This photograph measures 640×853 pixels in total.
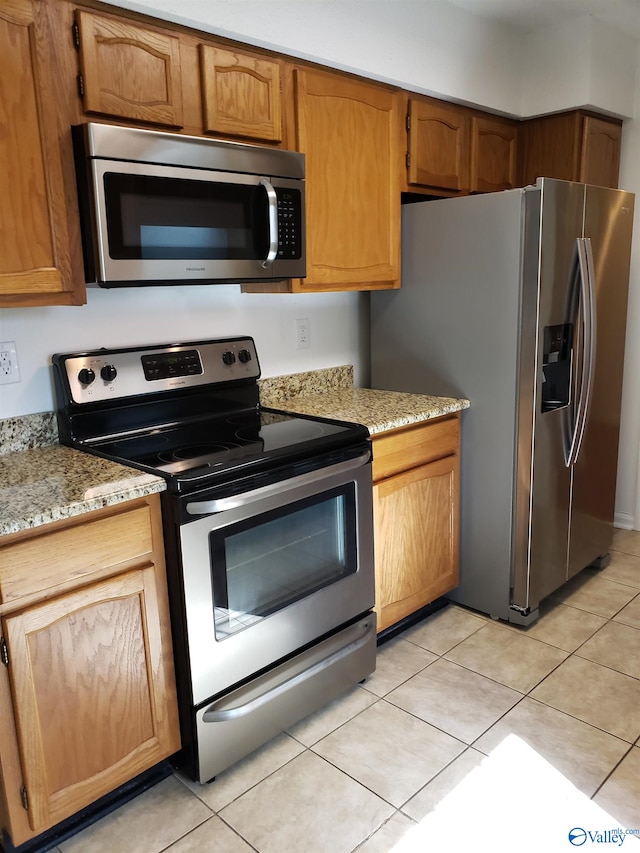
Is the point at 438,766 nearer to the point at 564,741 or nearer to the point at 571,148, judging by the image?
the point at 564,741

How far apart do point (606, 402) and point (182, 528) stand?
202cm

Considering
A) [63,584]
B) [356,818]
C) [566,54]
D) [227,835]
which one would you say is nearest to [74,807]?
[227,835]

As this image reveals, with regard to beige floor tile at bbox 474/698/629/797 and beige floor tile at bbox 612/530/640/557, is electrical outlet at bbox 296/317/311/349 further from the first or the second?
beige floor tile at bbox 612/530/640/557

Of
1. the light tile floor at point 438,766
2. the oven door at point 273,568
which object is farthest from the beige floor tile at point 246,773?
the oven door at point 273,568

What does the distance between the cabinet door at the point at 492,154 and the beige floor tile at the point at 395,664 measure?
6.34 ft

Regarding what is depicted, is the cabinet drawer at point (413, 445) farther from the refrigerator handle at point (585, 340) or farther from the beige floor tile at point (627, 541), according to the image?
the beige floor tile at point (627, 541)

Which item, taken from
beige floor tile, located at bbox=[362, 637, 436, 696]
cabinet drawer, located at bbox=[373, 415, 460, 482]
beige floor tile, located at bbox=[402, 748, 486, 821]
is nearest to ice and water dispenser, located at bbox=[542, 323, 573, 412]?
cabinet drawer, located at bbox=[373, 415, 460, 482]

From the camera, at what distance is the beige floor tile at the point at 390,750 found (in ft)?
5.87

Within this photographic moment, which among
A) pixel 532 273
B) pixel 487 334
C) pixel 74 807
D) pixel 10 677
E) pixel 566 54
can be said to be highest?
pixel 566 54

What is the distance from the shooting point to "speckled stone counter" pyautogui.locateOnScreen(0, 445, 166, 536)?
1411 mm

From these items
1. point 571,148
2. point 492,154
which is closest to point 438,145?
point 492,154

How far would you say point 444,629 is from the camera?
2.57 metres

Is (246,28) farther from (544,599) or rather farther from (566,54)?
(544,599)

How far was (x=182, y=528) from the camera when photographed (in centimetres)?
162
